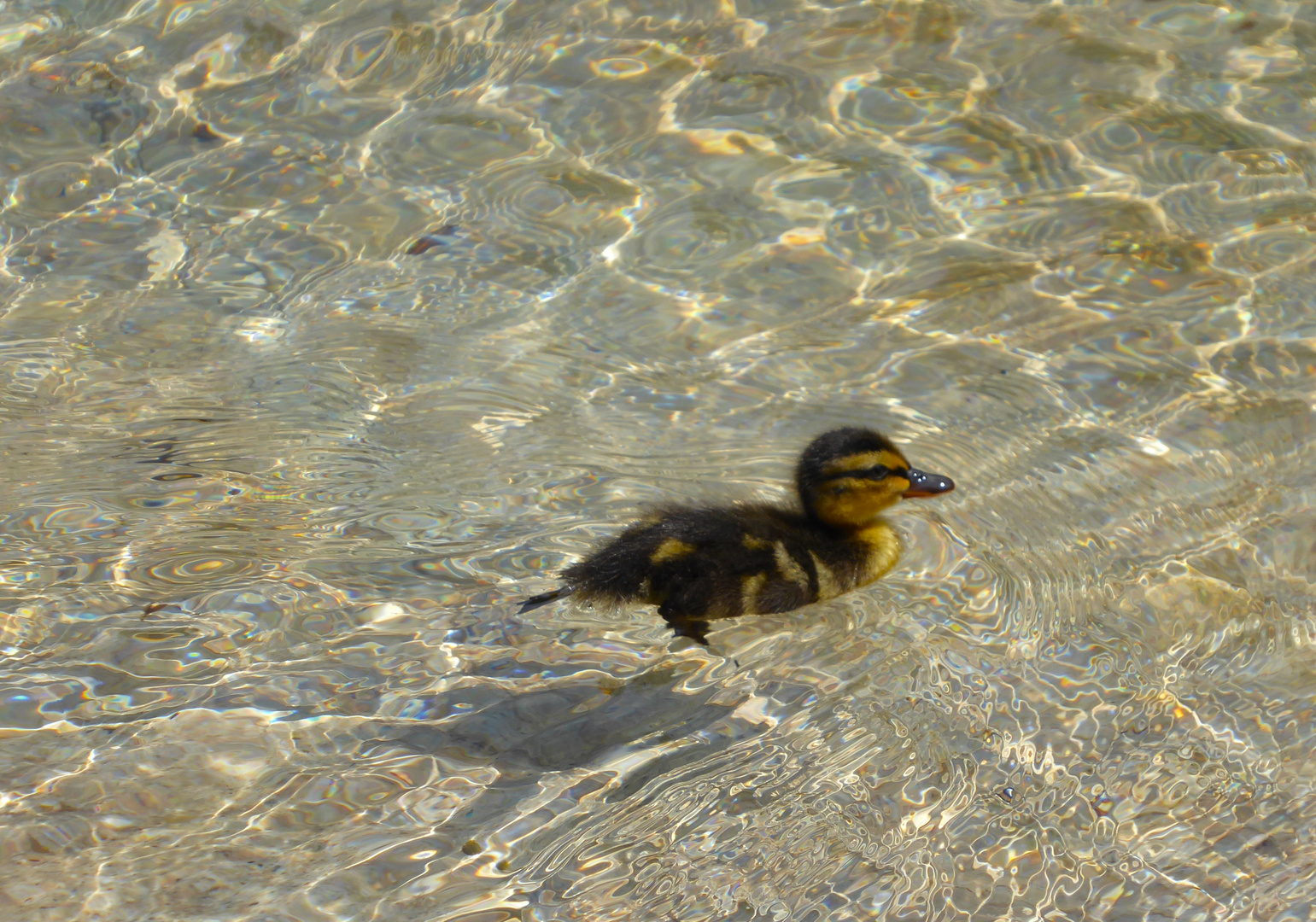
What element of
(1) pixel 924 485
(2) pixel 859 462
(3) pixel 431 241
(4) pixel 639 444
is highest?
(3) pixel 431 241

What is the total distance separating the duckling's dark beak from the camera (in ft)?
12.3

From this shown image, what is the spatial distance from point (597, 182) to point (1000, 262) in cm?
169

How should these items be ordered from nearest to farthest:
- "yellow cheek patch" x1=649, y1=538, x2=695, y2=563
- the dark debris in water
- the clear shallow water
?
the clear shallow water < "yellow cheek patch" x1=649, y1=538, x2=695, y2=563 < the dark debris in water

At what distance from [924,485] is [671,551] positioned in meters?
0.80

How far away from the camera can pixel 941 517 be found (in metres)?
4.05

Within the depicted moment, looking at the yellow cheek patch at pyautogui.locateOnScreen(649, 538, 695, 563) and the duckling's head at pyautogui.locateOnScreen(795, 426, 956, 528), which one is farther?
the duckling's head at pyautogui.locateOnScreen(795, 426, 956, 528)

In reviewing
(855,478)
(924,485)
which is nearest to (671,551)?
(855,478)

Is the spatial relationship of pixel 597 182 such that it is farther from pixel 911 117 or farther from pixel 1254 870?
pixel 1254 870

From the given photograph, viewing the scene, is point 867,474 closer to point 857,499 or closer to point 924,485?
point 857,499

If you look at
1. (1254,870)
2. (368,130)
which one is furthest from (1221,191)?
(368,130)

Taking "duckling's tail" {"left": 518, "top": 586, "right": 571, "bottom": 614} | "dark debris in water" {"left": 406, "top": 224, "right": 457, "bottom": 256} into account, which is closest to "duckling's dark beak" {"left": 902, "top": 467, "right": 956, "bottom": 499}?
"duckling's tail" {"left": 518, "top": 586, "right": 571, "bottom": 614}

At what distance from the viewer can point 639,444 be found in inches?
170

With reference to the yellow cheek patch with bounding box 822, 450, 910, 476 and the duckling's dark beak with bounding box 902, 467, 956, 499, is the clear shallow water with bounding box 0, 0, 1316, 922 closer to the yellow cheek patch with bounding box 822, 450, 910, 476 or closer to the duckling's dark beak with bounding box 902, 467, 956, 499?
the duckling's dark beak with bounding box 902, 467, 956, 499

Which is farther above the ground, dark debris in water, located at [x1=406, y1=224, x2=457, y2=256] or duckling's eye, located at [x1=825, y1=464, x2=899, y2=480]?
dark debris in water, located at [x1=406, y1=224, x2=457, y2=256]
